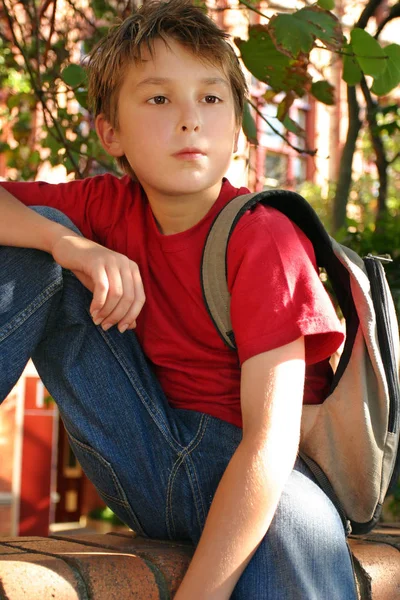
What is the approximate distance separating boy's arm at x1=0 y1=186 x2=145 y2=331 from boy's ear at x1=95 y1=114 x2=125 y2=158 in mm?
410

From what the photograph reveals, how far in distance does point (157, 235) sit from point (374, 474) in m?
0.74

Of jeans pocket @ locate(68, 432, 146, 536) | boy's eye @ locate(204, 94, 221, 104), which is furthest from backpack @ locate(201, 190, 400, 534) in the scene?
jeans pocket @ locate(68, 432, 146, 536)

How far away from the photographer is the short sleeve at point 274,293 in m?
1.67

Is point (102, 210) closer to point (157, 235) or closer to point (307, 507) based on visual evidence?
point (157, 235)

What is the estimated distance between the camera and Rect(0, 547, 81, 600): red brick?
1.45 m

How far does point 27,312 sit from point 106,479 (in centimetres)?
41

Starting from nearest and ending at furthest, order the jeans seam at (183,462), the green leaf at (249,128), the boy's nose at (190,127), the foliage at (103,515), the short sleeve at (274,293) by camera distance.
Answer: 1. the short sleeve at (274,293)
2. the jeans seam at (183,462)
3. the boy's nose at (190,127)
4. the green leaf at (249,128)
5. the foliage at (103,515)

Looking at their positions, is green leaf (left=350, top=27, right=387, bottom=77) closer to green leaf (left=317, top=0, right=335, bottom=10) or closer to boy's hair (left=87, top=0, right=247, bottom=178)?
green leaf (left=317, top=0, right=335, bottom=10)

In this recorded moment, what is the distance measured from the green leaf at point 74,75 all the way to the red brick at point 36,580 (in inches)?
62.4

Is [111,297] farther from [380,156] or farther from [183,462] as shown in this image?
[380,156]

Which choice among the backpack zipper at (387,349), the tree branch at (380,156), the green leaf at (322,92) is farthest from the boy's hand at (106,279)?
the tree branch at (380,156)

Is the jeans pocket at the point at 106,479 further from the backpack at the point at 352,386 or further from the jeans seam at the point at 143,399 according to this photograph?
the backpack at the point at 352,386

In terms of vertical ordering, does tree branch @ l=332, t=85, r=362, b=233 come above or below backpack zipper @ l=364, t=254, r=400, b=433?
above

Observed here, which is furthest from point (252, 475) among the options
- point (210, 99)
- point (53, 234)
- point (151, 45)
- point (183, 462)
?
point (151, 45)
